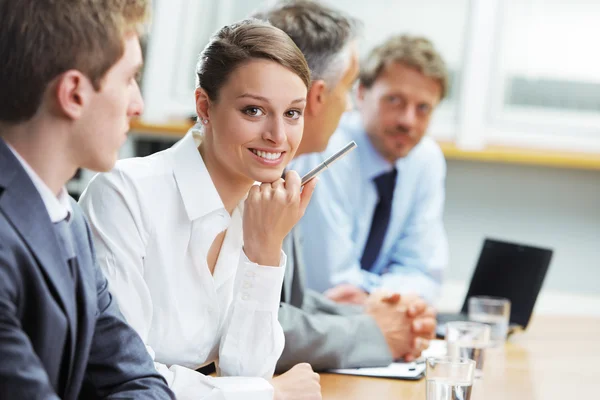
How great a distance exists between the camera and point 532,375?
1802 millimetres

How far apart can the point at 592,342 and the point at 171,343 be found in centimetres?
128

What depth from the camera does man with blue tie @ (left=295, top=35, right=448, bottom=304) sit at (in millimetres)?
2742

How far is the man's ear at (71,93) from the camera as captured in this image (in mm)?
959

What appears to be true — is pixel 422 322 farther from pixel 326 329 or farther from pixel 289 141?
pixel 289 141

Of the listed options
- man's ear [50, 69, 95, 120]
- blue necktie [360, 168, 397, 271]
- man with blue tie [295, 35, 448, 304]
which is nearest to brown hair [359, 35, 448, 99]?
man with blue tie [295, 35, 448, 304]

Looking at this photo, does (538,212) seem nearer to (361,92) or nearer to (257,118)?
(361,92)

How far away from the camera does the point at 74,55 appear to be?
0.96m

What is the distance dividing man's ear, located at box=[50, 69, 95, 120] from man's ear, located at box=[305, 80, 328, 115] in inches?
43.0

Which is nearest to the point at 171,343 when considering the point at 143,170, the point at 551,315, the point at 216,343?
the point at 216,343

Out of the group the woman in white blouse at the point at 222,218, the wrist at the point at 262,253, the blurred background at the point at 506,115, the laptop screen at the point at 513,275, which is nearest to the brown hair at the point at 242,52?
the woman in white blouse at the point at 222,218

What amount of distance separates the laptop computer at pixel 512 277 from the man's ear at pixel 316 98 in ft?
2.06

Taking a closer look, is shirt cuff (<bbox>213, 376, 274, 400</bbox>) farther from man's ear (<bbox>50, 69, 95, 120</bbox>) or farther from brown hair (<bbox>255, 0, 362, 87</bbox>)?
brown hair (<bbox>255, 0, 362, 87</bbox>)

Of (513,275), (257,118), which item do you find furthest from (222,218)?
(513,275)

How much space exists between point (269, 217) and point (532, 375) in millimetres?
731
